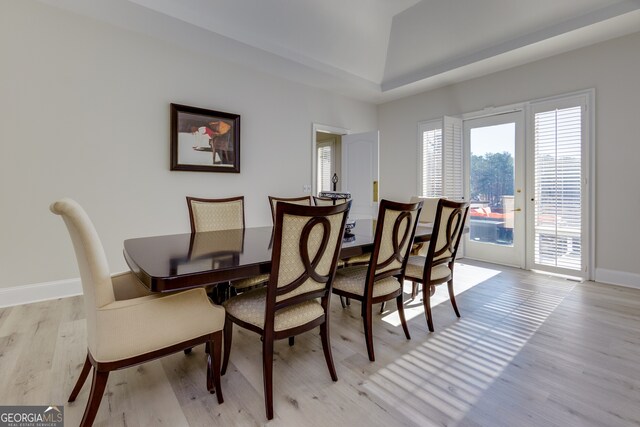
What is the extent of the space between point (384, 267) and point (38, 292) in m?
3.19

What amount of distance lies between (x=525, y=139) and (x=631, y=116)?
3.30ft

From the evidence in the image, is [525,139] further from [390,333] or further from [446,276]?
[390,333]

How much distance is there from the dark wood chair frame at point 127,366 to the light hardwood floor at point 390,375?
0.26 feet

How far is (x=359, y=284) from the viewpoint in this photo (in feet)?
6.82

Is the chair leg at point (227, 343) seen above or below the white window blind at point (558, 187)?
below

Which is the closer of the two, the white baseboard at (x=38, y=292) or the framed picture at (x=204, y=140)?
the white baseboard at (x=38, y=292)

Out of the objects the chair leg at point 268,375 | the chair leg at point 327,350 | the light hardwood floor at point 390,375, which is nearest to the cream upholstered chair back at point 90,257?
the light hardwood floor at point 390,375

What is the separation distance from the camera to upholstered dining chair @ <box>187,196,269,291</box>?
2.61 meters

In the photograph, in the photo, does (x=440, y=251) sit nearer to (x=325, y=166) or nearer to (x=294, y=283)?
(x=294, y=283)

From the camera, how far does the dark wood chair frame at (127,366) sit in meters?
1.27

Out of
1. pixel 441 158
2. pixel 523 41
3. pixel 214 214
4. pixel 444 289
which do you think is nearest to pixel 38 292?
pixel 214 214

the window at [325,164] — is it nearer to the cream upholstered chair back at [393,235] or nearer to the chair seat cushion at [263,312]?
the cream upholstered chair back at [393,235]

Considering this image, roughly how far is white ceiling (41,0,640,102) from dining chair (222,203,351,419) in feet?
9.68

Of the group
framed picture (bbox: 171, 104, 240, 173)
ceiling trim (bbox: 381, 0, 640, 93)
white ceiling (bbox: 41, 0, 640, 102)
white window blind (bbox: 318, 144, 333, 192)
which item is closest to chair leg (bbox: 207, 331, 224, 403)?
framed picture (bbox: 171, 104, 240, 173)
